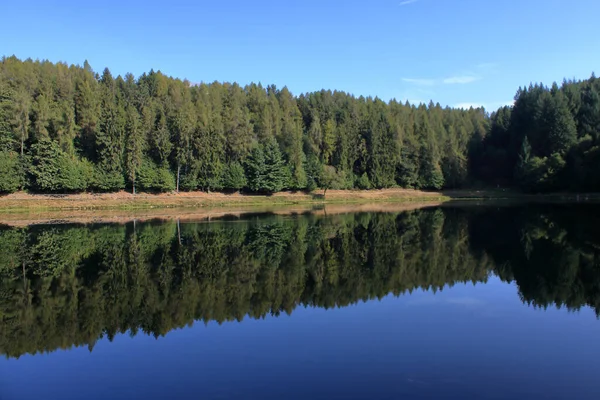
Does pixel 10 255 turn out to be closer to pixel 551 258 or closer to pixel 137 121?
pixel 551 258

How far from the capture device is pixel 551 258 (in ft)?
65.0

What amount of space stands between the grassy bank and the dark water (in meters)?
36.7

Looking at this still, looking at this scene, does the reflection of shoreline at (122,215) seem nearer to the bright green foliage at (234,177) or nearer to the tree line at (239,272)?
the tree line at (239,272)

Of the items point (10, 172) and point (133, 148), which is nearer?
point (10, 172)

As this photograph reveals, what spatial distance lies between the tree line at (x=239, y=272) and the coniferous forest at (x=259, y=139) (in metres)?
38.8

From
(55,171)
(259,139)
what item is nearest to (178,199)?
(55,171)

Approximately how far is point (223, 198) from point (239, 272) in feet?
174

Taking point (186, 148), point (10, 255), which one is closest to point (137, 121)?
point (186, 148)

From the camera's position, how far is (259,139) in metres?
84.4

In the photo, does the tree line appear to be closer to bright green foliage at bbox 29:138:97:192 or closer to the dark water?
the dark water

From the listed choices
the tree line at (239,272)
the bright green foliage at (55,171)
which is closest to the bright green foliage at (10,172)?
the bright green foliage at (55,171)

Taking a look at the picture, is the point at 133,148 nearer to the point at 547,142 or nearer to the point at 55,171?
the point at 55,171

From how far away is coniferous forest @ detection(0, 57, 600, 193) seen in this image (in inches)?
2606

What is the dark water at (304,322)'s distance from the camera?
8484mm
